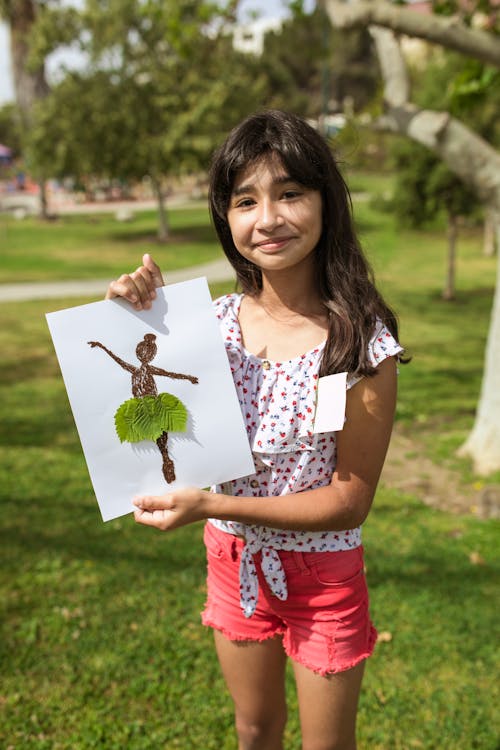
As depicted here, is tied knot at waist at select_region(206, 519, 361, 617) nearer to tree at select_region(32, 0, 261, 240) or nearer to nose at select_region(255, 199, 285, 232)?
nose at select_region(255, 199, 285, 232)

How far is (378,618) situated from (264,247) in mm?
2417

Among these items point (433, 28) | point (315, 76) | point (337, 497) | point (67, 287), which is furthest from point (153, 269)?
point (315, 76)

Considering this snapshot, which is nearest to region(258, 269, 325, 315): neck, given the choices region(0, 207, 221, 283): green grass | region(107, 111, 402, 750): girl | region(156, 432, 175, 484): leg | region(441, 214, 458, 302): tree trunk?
region(107, 111, 402, 750): girl

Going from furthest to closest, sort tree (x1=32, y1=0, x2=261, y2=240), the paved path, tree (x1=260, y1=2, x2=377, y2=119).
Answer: tree (x1=260, y1=2, x2=377, y2=119), tree (x1=32, y1=0, x2=261, y2=240), the paved path

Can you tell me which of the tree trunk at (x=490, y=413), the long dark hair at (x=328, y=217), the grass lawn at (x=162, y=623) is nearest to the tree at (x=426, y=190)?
the grass lawn at (x=162, y=623)

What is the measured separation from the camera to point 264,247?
66.6 inches

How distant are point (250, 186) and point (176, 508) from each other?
786 millimetres

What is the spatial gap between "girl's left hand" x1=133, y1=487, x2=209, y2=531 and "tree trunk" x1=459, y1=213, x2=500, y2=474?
3.82 meters

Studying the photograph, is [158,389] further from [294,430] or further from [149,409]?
Answer: [294,430]

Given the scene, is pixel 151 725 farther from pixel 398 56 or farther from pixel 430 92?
pixel 430 92

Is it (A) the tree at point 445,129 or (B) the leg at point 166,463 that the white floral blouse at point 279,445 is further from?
(A) the tree at point 445,129

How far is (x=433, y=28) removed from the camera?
409 centimetres

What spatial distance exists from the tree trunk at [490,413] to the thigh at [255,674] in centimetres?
345

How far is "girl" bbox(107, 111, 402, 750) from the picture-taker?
167 cm
